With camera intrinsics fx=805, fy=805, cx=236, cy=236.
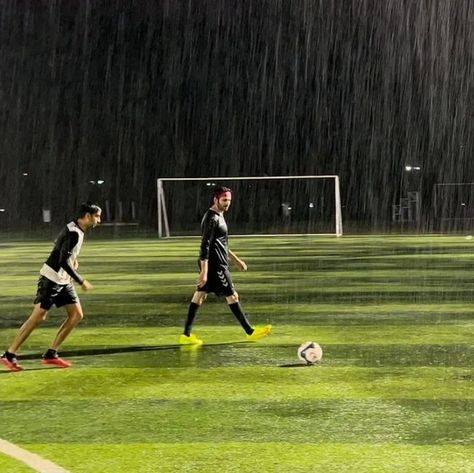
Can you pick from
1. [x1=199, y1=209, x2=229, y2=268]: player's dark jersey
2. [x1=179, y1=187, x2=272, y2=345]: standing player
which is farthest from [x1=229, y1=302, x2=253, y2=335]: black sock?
[x1=199, y1=209, x2=229, y2=268]: player's dark jersey

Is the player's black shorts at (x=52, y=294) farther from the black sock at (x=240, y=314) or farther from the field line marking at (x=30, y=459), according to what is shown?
the field line marking at (x=30, y=459)

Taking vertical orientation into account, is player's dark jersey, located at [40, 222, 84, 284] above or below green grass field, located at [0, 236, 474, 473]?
above

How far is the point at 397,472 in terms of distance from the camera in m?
4.59

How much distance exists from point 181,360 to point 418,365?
2347mm

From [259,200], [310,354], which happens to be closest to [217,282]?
[310,354]

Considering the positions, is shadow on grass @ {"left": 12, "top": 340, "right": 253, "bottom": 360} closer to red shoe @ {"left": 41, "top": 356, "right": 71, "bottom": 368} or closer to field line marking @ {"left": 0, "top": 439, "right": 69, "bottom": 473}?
red shoe @ {"left": 41, "top": 356, "right": 71, "bottom": 368}

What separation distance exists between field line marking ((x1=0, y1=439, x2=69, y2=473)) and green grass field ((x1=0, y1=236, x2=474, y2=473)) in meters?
0.06

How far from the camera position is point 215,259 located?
342 inches

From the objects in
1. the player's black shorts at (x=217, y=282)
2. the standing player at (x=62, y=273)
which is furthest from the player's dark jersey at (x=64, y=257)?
the player's black shorts at (x=217, y=282)

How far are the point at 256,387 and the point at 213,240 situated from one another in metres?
2.20

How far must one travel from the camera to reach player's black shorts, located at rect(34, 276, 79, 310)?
24.6 ft

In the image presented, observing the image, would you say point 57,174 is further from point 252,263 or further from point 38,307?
point 38,307

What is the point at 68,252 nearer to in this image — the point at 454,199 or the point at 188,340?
the point at 188,340

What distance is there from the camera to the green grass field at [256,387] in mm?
4988
